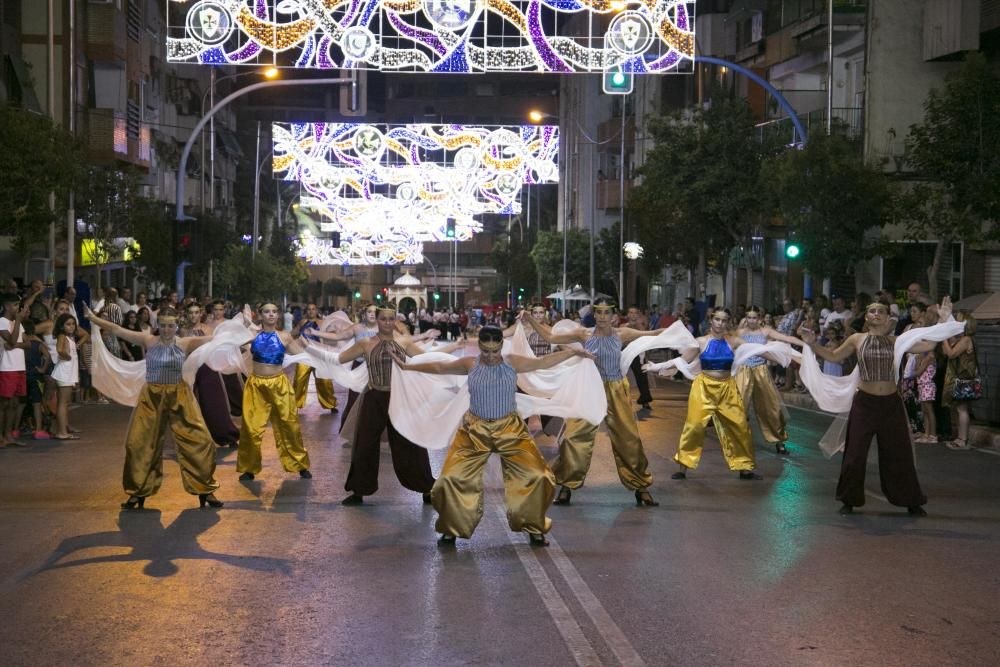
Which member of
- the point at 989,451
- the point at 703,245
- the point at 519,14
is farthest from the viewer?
the point at 703,245

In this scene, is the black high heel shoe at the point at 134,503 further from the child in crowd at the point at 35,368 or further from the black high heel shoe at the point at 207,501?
the child in crowd at the point at 35,368

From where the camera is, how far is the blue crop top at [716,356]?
14.7 meters

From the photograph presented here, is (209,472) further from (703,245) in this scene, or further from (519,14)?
(703,245)

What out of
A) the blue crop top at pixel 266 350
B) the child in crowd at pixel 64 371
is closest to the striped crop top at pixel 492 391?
the blue crop top at pixel 266 350

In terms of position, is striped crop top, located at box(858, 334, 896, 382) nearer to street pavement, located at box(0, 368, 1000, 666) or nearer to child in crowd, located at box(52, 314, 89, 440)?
street pavement, located at box(0, 368, 1000, 666)

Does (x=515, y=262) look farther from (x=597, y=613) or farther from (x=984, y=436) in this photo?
(x=597, y=613)

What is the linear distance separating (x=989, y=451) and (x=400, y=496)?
348 inches

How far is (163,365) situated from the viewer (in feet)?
40.1

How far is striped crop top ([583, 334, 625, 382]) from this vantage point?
510 inches

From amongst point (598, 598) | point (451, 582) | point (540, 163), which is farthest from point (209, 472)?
point (540, 163)

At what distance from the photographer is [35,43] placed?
3844 cm

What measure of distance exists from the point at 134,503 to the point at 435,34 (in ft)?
68.1

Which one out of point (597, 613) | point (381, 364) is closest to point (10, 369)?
point (381, 364)

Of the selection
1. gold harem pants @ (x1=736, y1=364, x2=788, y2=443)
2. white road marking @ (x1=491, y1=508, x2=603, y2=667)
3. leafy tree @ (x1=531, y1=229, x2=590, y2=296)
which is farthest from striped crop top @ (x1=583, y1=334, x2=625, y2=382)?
leafy tree @ (x1=531, y1=229, x2=590, y2=296)
